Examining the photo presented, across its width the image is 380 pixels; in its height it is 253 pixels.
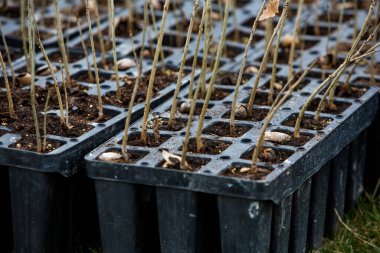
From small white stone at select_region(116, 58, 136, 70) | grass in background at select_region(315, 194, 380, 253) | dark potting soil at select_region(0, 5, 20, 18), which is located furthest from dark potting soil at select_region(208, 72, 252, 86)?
dark potting soil at select_region(0, 5, 20, 18)

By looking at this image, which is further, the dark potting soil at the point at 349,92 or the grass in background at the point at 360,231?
the dark potting soil at the point at 349,92

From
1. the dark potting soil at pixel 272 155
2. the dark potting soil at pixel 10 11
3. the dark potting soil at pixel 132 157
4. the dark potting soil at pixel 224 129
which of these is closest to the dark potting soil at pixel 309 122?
the dark potting soil at pixel 224 129

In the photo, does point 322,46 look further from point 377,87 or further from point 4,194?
point 4,194

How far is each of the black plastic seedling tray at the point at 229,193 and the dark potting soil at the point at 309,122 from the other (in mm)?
21

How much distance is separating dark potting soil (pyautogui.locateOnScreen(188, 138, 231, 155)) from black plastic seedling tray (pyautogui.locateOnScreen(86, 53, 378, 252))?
0.9 inches

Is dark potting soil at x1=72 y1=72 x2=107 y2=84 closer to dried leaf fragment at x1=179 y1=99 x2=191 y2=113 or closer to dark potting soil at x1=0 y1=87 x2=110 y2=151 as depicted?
dark potting soil at x1=0 y1=87 x2=110 y2=151

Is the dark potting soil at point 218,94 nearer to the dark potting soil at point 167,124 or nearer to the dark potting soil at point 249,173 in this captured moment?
the dark potting soil at point 167,124

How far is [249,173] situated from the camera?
1913 mm

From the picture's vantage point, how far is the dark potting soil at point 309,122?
229cm

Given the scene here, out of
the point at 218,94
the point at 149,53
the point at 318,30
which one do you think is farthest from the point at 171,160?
the point at 318,30

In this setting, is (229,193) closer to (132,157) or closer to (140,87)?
(132,157)

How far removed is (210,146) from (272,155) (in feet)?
0.58

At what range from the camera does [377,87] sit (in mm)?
2643

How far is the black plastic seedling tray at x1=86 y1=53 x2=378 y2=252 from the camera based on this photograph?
188cm
